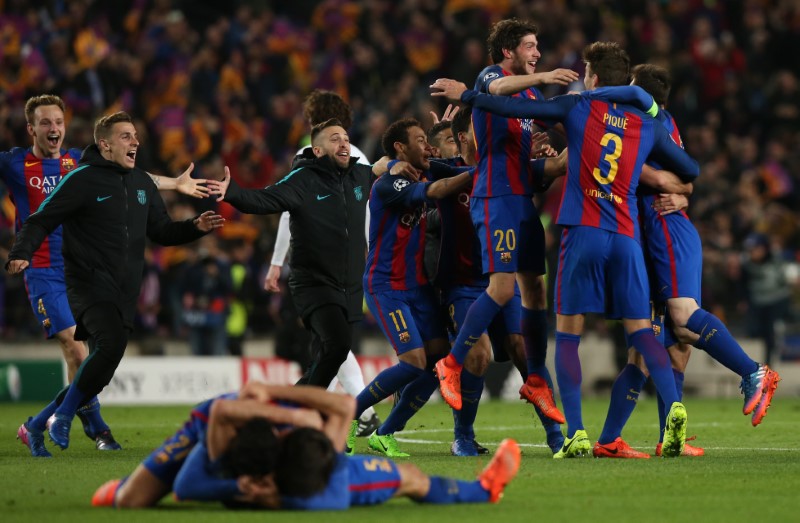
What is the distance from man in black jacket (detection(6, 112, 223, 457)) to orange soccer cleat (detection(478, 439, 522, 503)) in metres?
3.59

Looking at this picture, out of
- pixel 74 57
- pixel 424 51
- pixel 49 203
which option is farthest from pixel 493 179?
pixel 424 51

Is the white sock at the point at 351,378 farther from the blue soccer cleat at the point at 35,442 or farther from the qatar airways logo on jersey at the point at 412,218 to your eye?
the blue soccer cleat at the point at 35,442

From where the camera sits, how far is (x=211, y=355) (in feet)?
59.3

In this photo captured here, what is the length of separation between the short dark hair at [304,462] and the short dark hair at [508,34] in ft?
13.6

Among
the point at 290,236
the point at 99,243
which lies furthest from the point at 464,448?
the point at 99,243

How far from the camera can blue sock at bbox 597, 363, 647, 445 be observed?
28.8 feet

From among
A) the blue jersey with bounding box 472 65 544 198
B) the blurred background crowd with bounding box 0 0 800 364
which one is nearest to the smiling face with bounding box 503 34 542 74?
the blue jersey with bounding box 472 65 544 198

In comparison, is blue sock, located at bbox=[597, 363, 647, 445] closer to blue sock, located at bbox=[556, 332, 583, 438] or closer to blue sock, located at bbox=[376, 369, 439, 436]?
blue sock, located at bbox=[556, 332, 583, 438]

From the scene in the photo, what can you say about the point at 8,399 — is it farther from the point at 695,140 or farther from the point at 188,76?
the point at 695,140

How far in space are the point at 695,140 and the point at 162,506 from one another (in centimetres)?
1649

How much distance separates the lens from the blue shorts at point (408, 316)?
951cm

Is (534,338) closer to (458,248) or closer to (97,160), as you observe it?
(458,248)

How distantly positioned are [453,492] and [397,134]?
4101 mm

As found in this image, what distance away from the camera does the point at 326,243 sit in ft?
31.2
